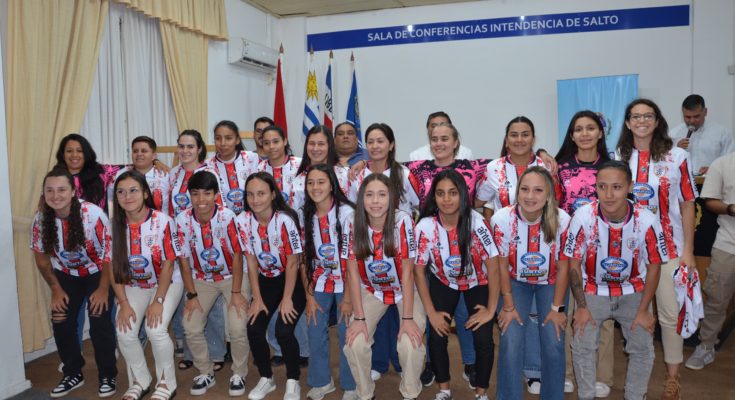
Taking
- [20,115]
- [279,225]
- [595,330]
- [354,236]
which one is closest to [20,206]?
[20,115]

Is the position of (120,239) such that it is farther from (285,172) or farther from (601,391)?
(601,391)

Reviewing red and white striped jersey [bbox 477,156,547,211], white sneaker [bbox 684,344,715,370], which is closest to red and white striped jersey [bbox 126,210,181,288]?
red and white striped jersey [bbox 477,156,547,211]

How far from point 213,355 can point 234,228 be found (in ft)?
2.93

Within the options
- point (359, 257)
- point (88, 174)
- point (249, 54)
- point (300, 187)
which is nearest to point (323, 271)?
point (359, 257)

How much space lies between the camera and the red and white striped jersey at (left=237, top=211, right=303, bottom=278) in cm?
294

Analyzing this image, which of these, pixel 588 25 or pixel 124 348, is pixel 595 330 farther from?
pixel 588 25

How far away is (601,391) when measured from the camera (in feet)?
9.60

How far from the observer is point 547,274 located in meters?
2.63

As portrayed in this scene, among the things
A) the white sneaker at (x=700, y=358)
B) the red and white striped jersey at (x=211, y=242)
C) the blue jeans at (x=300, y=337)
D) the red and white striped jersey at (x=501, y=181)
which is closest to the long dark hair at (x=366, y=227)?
the red and white striped jersey at (x=501, y=181)

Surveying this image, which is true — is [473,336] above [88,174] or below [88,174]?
below

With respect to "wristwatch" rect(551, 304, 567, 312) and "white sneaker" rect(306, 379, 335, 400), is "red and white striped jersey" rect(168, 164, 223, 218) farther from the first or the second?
"wristwatch" rect(551, 304, 567, 312)

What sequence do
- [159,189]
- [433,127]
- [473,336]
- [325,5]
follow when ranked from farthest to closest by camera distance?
[325,5] < [159,189] < [433,127] < [473,336]

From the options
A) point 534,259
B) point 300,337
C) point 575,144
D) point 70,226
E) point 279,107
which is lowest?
point 300,337

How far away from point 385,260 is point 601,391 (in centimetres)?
136
